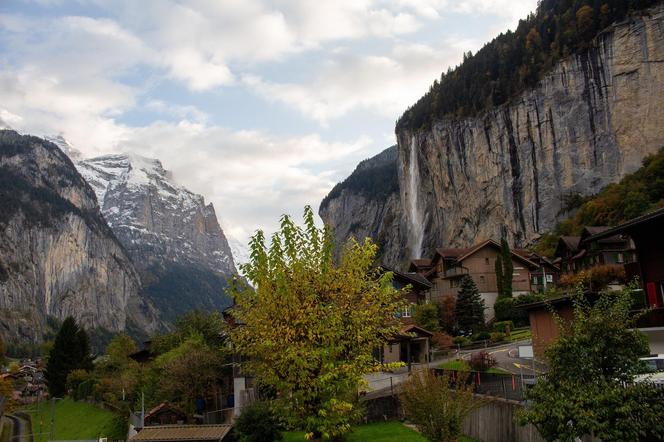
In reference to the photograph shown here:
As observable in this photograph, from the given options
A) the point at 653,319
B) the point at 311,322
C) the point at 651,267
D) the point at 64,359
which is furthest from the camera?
the point at 64,359

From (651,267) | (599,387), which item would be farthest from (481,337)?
(599,387)

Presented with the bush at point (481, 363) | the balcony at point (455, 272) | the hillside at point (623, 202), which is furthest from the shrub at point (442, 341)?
the hillside at point (623, 202)

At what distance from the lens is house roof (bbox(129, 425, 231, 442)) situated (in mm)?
31062

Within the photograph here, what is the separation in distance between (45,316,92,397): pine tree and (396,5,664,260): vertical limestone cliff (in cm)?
7436

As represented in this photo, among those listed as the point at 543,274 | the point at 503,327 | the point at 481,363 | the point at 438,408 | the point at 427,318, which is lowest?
the point at 438,408

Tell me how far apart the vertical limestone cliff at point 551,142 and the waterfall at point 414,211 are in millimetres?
6402

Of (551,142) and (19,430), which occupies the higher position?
(551,142)

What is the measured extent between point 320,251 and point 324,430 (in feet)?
18.0

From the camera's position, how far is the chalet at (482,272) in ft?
236

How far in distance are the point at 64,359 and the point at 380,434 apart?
69.0 meters

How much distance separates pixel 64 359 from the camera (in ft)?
272

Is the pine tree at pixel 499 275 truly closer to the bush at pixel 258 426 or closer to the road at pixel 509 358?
the road at pixel 509 358

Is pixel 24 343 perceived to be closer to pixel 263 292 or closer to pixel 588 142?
pixel 588 142

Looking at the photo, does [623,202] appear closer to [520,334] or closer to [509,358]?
[520,334]
